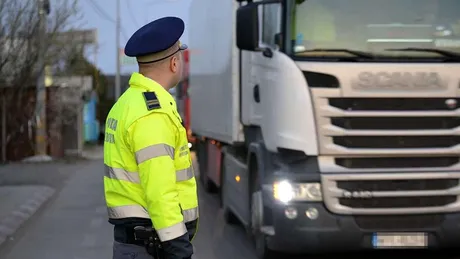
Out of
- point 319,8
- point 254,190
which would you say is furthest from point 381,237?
point 319,8

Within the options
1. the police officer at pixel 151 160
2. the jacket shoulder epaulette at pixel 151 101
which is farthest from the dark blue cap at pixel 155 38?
the jacket shoulder epaulette at pixel 151 101

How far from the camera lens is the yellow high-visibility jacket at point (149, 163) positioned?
333cm

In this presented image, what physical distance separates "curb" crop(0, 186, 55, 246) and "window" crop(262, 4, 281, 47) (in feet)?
14.8

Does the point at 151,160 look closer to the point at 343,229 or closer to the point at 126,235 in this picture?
the point at 126,235

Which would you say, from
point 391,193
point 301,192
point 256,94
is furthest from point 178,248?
point 256,94

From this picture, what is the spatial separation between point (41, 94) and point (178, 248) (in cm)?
2114

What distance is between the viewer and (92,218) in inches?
465

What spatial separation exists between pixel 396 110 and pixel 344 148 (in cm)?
62

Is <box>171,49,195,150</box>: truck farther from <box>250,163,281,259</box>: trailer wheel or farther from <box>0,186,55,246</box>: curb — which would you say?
<box>250,163,281,259</box>: trailer wheel

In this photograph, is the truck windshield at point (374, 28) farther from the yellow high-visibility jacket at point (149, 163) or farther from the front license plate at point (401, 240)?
the yellow high-visibility jacket at point (149, 163)

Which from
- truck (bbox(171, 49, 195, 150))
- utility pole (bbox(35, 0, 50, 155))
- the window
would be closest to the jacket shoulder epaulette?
the window

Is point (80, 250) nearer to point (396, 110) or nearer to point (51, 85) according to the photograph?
point (396, 110)

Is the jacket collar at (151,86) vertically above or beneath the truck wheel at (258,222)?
above

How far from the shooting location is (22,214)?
11.9 metres
